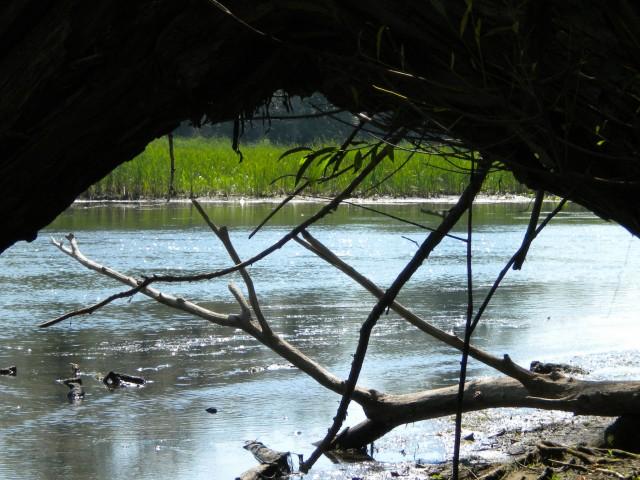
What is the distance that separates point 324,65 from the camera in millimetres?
1638

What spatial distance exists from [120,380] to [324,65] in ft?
15.6

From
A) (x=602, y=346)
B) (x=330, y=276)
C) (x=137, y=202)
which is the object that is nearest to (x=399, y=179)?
(x=137, y=202)

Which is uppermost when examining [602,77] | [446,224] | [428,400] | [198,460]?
[602,77]

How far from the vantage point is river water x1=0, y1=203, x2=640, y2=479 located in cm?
504

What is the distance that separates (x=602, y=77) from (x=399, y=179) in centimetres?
1766

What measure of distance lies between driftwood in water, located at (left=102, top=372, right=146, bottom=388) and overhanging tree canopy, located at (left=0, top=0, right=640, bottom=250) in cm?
464

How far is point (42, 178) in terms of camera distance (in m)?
1.52

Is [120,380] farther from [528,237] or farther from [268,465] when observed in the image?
[528,237]

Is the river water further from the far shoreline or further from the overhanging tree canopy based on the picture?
the far shoreline

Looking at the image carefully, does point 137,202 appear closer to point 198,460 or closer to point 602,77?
point 198,460

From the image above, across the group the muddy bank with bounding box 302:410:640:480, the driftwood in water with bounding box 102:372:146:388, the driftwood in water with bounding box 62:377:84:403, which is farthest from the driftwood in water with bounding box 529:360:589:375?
the driftwood in water with bounding box 62:377:84:403

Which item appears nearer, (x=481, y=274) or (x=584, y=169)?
(x=584, y=169)

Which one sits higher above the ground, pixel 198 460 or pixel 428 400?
pixel 428 400

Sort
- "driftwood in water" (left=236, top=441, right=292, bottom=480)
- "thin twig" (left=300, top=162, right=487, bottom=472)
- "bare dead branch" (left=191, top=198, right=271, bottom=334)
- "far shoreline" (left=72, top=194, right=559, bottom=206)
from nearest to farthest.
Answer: "thin twig" (left=300, top=162, right=487, bottom=472)
"bare dead branch" (left=191, top=198, right=271, bottom=334)
"driftwood in water" (left=236, top=441, right=292, bottom=480)
"far shoreline" (left=72, top=194, right=559, bottom=206)
